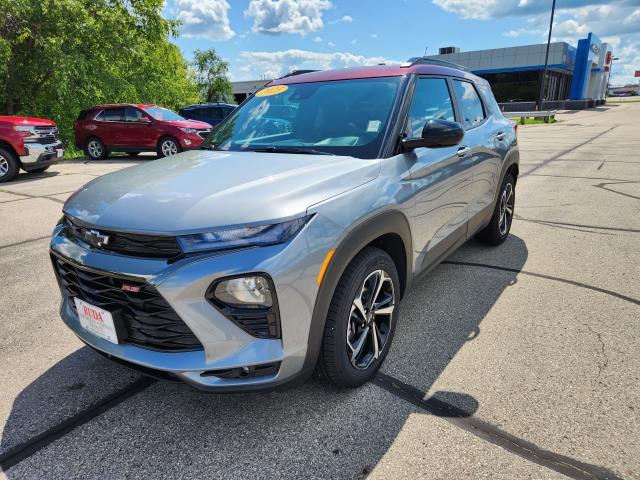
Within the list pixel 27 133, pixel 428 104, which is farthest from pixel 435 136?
pixel 27 133

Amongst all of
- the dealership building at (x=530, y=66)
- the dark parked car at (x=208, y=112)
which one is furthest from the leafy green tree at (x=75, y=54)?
the dealership building at (x=530, y=66)

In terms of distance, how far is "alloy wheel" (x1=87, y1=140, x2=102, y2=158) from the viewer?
562 inches

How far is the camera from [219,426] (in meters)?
2.24

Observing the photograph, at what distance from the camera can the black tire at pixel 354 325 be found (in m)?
2.18

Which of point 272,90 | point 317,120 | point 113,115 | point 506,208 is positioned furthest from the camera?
point 113,115

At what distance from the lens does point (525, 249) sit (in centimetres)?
485

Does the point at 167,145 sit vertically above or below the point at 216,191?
below

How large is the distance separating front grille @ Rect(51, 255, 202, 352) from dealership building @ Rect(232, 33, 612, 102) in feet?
177

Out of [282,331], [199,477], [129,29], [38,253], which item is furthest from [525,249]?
[129,29]

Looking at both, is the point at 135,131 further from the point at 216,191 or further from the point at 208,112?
the point at 216,191

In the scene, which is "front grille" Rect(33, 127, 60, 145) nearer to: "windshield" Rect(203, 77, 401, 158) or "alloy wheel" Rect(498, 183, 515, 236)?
"windshield" Rect(203, 77, 401, 158)

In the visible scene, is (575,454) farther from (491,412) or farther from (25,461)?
(25,461)

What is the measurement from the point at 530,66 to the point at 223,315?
58.9 meters

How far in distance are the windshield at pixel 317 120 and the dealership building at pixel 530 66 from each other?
5241cm
